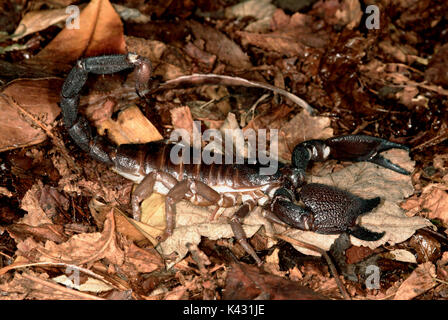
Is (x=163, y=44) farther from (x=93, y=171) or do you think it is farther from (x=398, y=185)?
(x=398, y=185)

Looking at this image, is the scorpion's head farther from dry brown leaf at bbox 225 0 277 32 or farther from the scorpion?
dry brown leaf at bbox 225 0 277 32

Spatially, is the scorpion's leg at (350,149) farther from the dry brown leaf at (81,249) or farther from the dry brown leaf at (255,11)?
the dry brown leaf at (255,11)

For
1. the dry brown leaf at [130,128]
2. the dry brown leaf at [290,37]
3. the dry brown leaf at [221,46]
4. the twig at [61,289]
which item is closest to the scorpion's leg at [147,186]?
the dry brown leaf at [130,128]

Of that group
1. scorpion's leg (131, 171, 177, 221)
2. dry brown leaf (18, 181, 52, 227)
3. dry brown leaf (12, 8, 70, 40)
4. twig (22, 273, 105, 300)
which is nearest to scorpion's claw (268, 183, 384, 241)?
scorpion's leg (131, 171, 177, 221)

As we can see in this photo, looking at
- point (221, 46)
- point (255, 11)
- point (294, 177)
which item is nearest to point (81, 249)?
point (294, 177)

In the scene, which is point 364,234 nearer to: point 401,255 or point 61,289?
point 401,255
